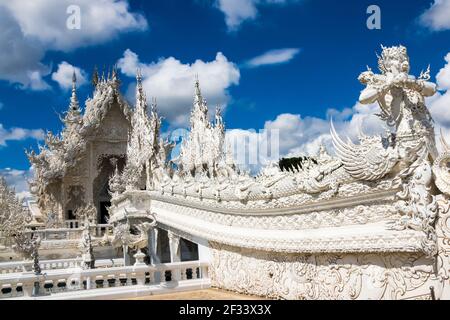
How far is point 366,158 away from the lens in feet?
14.6

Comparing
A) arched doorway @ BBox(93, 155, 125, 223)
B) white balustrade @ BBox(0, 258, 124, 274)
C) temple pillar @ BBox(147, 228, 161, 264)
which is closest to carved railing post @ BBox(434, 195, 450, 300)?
white balustrade @ BBox(0, 258, 124, 274)

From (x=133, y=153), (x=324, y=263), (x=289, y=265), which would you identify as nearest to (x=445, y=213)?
(x=324, y=263)

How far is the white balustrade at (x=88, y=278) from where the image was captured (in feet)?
21.5

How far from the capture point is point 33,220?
20.5 metres

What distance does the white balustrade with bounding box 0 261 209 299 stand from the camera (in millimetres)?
6543

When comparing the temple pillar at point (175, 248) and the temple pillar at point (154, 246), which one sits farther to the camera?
the temple pillar at point (154, 246)

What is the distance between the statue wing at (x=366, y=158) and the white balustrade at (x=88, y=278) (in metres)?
3.58

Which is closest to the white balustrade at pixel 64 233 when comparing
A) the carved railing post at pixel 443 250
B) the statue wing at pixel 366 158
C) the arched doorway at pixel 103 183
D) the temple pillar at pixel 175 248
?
the arched doorway at pixel 103 183

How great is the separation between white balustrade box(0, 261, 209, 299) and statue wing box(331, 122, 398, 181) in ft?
11.7

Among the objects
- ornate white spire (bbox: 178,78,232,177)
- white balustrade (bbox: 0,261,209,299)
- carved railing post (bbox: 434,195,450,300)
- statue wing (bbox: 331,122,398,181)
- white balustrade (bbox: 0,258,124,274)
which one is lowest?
white balustrade (bbox: 0,258,124,274)

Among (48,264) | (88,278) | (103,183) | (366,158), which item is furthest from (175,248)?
(103,183)

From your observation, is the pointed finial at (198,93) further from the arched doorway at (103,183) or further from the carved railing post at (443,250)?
the carved railing post at (443,250)

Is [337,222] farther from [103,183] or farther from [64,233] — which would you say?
[103,183]

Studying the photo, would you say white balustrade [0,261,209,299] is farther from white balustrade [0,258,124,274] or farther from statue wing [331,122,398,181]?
statue wing [331,122,398,181]
